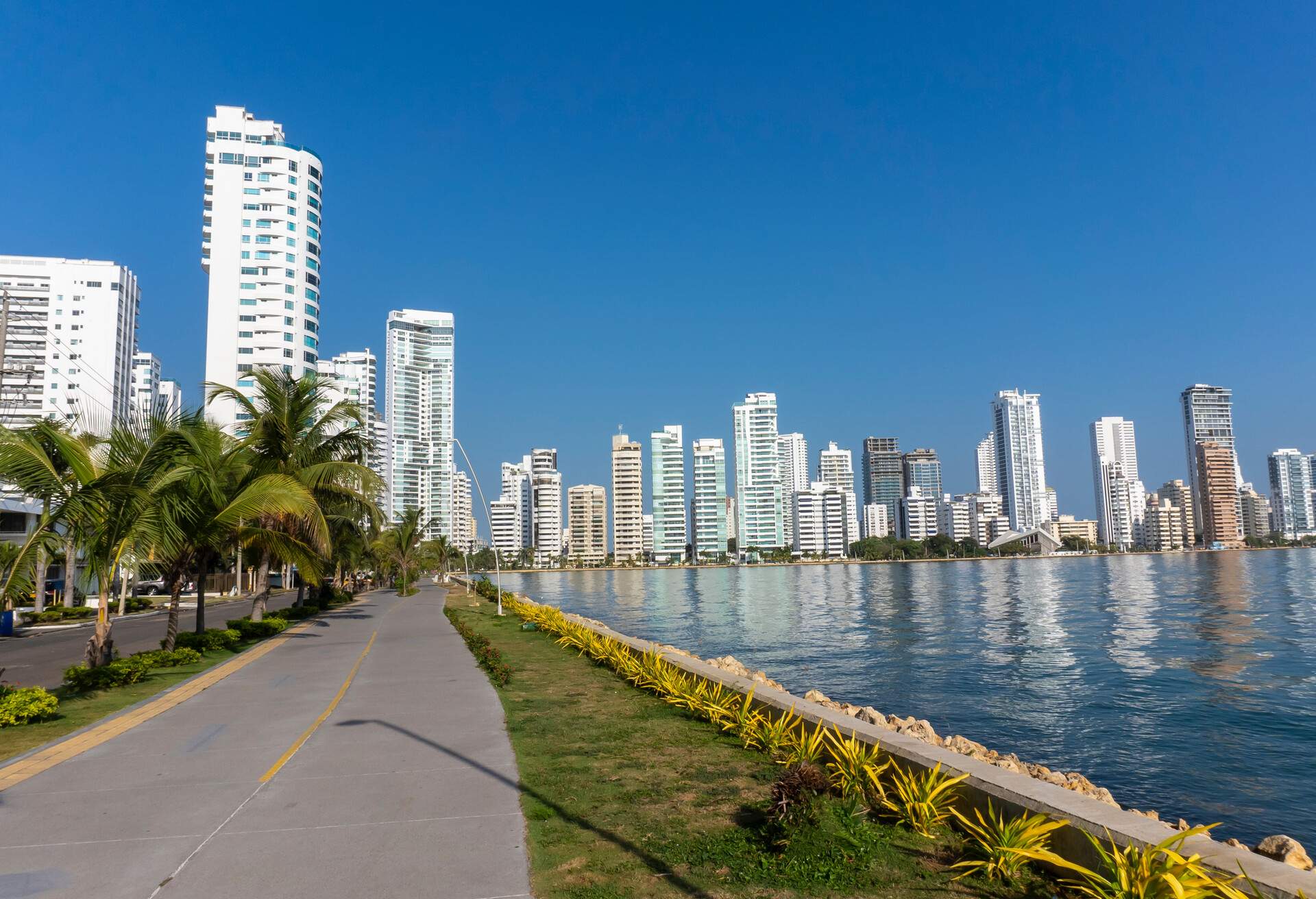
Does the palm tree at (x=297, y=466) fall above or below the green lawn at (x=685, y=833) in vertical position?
above

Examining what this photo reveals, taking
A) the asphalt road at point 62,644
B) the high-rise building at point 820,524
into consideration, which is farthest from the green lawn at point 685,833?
the high-rise building at point 820,524

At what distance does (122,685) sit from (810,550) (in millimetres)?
189562

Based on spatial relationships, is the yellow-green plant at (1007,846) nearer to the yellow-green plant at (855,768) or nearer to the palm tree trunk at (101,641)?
the yellow-green plant at (855,768)

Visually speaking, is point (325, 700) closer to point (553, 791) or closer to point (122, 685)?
point (122, 685)

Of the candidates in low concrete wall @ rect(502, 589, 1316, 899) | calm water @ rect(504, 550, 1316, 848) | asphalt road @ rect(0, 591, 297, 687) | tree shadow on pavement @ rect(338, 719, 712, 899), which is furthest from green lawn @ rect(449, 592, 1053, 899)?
asphalt road @ rect(0, 591, 297, 687)

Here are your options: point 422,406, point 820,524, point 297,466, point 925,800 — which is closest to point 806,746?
point 925,800

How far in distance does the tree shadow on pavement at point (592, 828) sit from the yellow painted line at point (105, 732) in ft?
11.3

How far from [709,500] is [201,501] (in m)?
174

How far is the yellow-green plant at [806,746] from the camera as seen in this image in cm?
780

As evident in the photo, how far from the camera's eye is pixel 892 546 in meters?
186

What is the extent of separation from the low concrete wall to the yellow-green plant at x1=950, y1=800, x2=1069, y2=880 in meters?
0.10

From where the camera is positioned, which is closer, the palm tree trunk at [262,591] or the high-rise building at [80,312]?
the palm tree trunk at [262,591]

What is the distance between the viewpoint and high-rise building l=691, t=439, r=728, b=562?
613 ft

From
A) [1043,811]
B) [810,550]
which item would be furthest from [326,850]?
[810,550]
